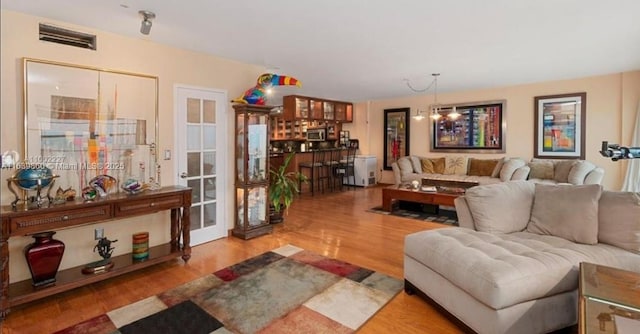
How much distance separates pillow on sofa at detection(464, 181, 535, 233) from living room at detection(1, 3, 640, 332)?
92cm

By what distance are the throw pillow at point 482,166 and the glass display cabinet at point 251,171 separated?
4.59 m

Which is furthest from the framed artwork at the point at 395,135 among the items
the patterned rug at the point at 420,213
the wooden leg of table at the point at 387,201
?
the wooden leg of table at the point at 387,201

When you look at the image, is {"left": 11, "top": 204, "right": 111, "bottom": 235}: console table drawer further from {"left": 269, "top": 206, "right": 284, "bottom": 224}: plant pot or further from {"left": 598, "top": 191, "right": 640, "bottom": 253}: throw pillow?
{"left": 598, "top": 191, "right": 640, "bottom": 253}: throw pillow

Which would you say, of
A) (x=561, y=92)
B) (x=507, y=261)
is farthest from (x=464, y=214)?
(x=561, y=92)

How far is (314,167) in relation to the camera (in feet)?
25.4

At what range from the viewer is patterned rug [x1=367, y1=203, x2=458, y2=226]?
5.12m

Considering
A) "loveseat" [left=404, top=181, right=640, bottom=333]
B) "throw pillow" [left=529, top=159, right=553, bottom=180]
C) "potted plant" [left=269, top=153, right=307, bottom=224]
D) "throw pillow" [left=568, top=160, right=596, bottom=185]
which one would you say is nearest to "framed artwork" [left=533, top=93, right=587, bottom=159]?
"throw pillow" [left=529, top=159, right=553, bottom=180]

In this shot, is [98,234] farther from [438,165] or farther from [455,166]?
[455,166]

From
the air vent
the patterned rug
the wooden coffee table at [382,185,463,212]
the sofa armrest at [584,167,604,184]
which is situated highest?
the air vent

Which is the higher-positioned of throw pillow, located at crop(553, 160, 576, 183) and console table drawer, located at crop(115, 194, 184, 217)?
throw pillow, located at crop(553, 160, 576, 183)

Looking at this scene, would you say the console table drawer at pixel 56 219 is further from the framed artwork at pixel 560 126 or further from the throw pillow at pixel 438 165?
the framed artwork at pixel 560 126

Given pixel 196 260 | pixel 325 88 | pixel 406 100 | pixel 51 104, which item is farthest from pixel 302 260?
pixel 406 100

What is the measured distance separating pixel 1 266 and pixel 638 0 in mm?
5228

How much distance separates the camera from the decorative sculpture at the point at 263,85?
4.07 meters
